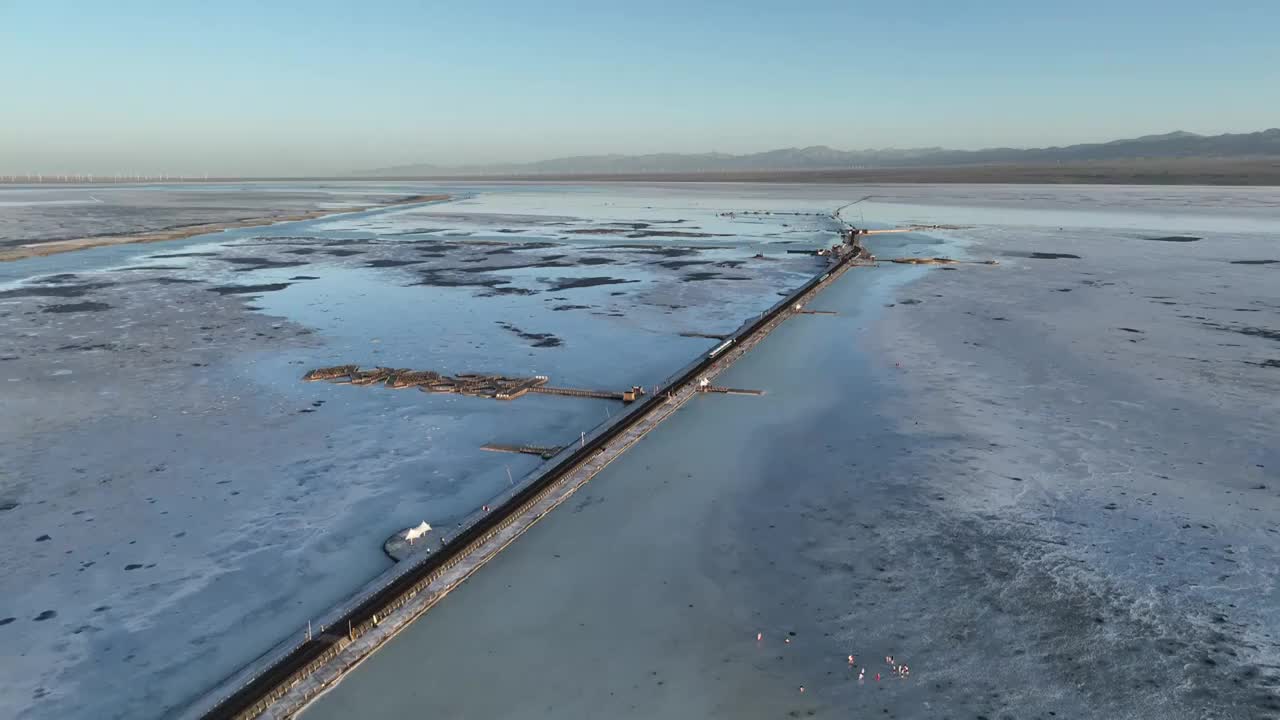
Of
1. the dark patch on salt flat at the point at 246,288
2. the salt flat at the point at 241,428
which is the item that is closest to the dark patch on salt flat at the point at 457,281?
the salt flat at the point at 241,428

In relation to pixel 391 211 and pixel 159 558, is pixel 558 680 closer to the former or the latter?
pixel 159 558

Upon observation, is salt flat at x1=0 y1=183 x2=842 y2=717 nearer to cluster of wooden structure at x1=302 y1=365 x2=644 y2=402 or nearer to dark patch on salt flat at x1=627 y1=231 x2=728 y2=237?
cluster of wooden structure at x1=302 y1=365 x2=644 y2=402

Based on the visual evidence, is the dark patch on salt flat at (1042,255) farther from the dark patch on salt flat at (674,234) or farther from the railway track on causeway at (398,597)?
the railway track on causeway at (398,597)

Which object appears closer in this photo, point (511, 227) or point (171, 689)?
point (171, 689)

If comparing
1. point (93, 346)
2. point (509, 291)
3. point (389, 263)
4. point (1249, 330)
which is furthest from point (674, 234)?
point (93, 346)

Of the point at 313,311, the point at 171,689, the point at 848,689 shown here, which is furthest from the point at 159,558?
the point at 313,311

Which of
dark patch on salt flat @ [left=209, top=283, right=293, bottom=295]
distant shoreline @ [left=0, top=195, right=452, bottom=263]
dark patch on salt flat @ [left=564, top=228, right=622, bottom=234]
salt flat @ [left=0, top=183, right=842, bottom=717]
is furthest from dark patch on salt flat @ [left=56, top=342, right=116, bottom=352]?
dark patch on salt flat @ [left=564, top=228, right=622, bottom=234]

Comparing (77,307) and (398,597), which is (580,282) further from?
(398,597)
